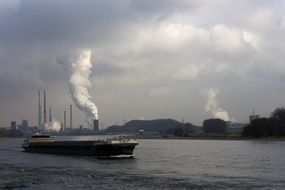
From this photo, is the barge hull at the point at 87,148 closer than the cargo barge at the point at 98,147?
No

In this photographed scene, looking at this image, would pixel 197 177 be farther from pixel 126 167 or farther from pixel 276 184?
pixel 126 167

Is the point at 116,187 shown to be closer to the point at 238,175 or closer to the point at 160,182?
the point at 160,182

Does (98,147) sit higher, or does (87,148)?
(98,147)

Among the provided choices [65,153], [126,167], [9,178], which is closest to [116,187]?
[9,178]

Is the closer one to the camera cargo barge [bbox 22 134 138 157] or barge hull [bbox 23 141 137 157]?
cargo barge [bbox 22 134 138 157]

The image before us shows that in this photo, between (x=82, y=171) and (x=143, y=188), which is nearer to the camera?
(x=143, y=188)

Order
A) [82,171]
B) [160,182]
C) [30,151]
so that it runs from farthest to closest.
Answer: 1. [30,151]
2. [82,171]
3. [160,182]

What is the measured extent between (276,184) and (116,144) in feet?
153

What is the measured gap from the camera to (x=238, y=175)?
59.8 meters

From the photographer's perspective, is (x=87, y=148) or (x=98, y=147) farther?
(x=87, y=148)

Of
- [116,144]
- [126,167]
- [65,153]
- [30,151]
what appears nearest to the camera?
[126,167]

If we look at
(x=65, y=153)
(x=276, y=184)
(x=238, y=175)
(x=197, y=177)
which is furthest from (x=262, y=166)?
(x=65, y=153)

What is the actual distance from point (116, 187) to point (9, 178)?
48.6ft

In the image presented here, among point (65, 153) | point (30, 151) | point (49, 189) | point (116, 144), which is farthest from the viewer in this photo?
point (30, 151)
